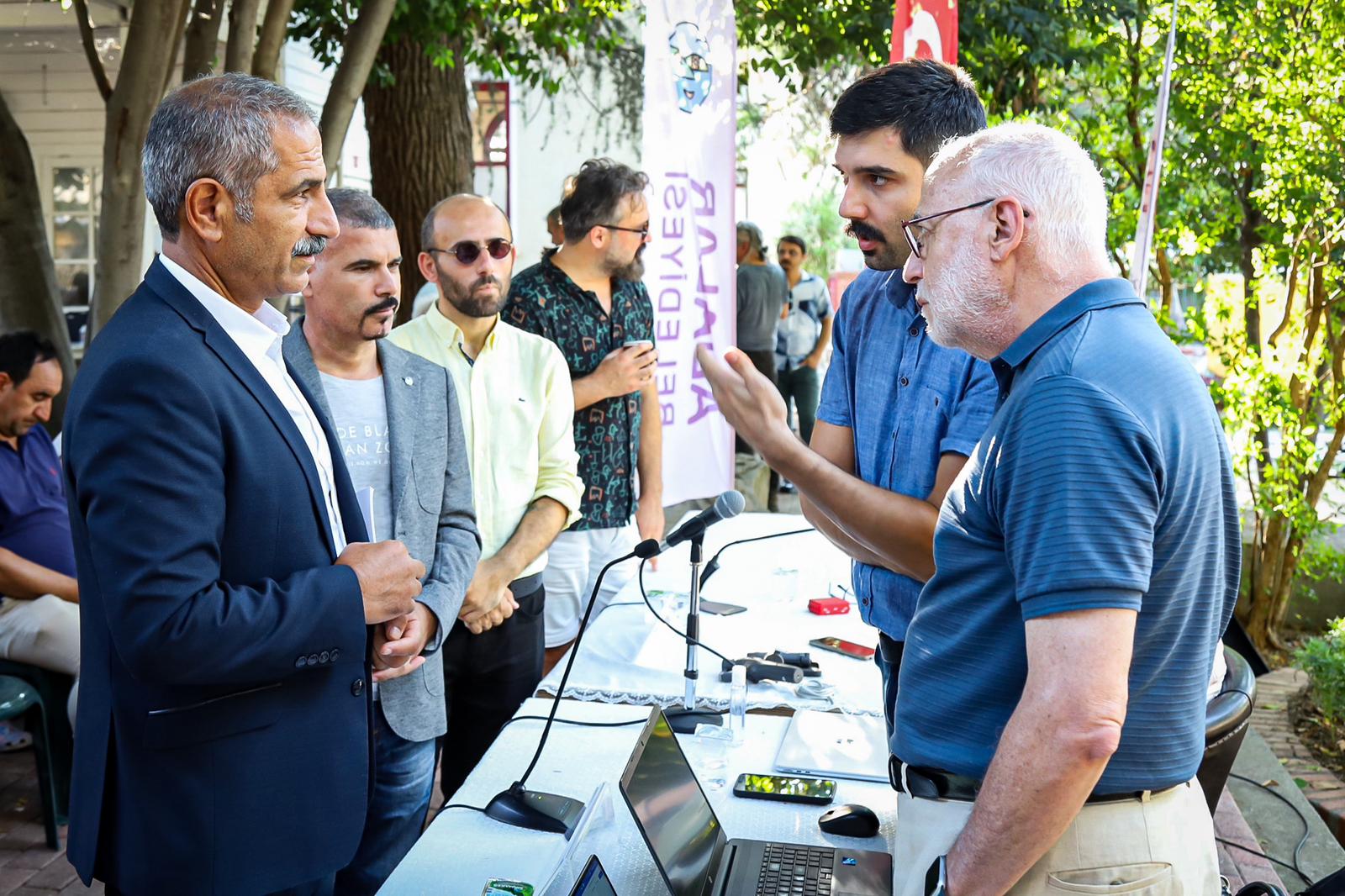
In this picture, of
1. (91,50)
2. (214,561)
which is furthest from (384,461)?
(91,50)

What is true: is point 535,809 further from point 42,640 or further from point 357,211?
point 42,640

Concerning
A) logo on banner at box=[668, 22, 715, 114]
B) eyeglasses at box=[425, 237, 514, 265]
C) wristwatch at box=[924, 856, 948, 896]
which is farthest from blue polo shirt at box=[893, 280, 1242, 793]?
logo on banner at box=[668, 22, 715, 114]

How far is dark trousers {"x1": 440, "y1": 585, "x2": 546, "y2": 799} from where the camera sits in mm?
3082

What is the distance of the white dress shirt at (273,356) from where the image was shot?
5.76 feet

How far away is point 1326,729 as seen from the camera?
504 cm

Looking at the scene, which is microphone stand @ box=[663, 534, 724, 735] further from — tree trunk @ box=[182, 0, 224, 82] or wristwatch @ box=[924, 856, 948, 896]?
tree trunk @ box=[182, 0, 224, 82]

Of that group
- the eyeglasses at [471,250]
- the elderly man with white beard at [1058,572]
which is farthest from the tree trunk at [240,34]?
the elderly man with white beard at [1058,572]

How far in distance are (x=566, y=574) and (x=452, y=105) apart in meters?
4.39

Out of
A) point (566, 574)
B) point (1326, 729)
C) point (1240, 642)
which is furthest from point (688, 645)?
point (1326, 729)

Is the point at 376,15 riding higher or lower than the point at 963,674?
higher

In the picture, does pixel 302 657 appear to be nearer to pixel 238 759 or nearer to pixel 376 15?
pixel 238 759

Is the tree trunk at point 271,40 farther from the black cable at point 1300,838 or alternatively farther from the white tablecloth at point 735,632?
the black cable at point 1300,838

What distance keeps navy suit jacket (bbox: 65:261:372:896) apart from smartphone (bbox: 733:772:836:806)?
2.66ft

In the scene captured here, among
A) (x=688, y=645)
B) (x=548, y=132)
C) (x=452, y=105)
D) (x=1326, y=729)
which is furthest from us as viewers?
(x=548, y=132)
